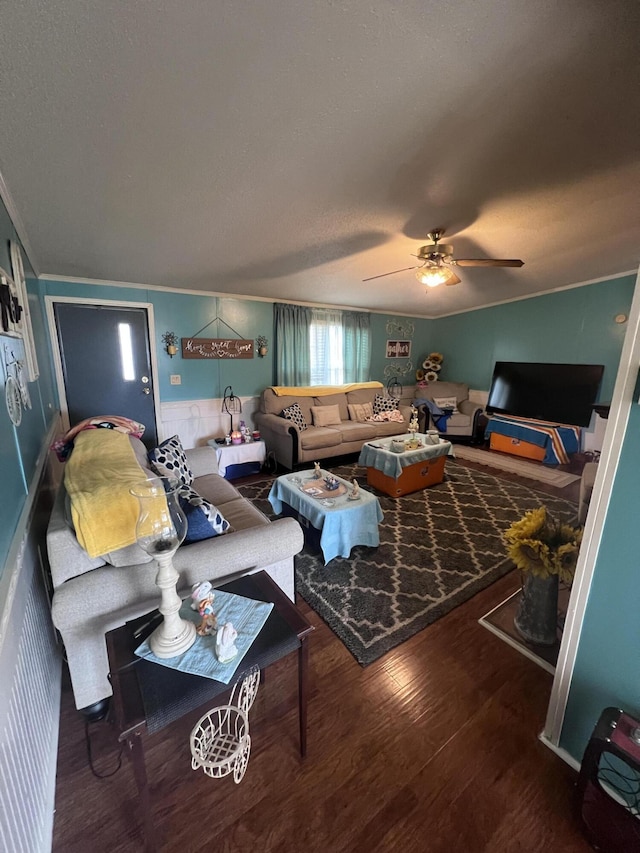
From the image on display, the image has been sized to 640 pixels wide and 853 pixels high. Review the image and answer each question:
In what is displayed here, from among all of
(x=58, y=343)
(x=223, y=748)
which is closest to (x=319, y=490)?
(x=223, y=748)

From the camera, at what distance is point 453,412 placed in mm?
5344

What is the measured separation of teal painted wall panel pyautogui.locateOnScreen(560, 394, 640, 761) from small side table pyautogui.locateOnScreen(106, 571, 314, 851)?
3.17ft

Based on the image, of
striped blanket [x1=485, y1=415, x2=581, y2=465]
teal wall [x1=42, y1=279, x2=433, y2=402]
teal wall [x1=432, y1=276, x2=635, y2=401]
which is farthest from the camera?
striped blanket [x1=485, y1=415, x2=581, y2=465]

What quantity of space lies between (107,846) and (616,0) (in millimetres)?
3082

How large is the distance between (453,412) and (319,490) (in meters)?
3.64

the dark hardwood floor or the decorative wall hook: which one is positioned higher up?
the decorative wall hook

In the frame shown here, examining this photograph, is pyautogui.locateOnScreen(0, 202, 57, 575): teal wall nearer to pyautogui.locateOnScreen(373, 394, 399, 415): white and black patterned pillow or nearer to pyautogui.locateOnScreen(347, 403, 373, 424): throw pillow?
pyautogui.locateOnScreen(347, 403, 373, 424): throw pillow

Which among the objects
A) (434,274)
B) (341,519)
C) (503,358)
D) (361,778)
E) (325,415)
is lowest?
(361,778)

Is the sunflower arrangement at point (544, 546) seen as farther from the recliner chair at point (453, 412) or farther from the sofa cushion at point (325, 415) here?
the recliner chair at point (453, 412)

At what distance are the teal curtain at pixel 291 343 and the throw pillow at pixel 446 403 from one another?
2.25 meters

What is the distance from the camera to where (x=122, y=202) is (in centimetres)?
193

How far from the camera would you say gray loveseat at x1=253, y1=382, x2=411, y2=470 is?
387 centimetres

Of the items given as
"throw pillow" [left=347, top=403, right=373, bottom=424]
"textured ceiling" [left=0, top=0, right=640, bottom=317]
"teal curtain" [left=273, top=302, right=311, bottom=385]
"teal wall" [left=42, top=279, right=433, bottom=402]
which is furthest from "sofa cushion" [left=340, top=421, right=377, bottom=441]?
"textured ceiling" [left=0, top=0, right=640, bottom=317]

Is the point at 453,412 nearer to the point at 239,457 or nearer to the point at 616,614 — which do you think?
the point at 239,457
